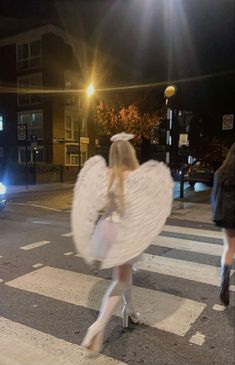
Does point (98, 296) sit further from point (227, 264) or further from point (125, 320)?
point (227, 264)

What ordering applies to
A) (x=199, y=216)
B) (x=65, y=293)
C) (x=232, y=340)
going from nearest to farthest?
1. (x=232, y=340)
2. (x=65, y=293)
3. (x=199, y=216)

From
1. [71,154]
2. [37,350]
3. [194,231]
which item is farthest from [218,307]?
[71,154]

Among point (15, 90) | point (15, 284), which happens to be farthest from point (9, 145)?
point (15, 284)

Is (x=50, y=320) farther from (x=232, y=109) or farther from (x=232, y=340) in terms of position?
(x=232, y=109)

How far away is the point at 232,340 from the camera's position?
3564 mm

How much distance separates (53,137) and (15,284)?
89.0 ft

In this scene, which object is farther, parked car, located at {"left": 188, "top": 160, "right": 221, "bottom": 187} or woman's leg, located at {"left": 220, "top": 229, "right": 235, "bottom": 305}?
parked car, located at {"left": 188, "top": 160, "right": 221, "bottom": 187}

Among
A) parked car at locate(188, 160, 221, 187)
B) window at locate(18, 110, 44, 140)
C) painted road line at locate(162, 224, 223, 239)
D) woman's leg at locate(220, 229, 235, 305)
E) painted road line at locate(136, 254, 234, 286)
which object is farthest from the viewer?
window at locate(18, 110, 44, 140)

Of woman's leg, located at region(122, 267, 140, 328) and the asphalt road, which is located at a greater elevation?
woman's leg, located at region(122, 267, 140, 328)

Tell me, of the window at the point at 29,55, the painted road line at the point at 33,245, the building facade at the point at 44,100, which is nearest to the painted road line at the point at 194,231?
the painted road line at the point at 33,245

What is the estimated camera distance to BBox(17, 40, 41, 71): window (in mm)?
32312

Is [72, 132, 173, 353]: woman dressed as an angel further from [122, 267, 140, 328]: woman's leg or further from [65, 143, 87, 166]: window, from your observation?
[65, 143, 87, 166]: window

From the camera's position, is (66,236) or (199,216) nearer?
(66,236)

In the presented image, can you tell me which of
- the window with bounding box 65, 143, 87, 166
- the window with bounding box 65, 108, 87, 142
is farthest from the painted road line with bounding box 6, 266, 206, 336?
the window with bounding box 65, 108, 87, 142
